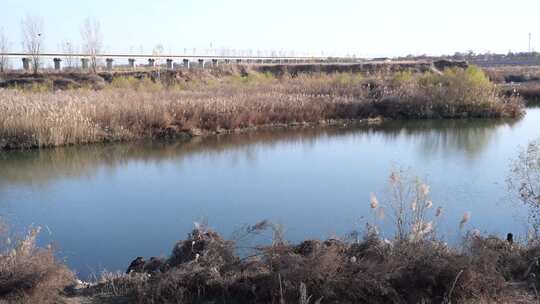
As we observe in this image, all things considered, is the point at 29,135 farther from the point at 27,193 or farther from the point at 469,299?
the point at 469,299

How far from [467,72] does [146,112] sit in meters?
13.6

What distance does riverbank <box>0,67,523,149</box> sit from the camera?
14750 millimetres

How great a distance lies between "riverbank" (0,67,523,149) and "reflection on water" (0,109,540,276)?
761mm

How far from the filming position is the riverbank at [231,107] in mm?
14750

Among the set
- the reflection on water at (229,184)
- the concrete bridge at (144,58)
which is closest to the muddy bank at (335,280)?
the reflection on water at (229,184)

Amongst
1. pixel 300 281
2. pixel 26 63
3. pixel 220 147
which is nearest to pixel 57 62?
pixel 26 63

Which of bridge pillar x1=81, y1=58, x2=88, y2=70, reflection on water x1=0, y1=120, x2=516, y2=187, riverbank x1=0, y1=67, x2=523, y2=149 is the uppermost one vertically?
bridge pillar x1=81, y1=58, x2=88, y2=70

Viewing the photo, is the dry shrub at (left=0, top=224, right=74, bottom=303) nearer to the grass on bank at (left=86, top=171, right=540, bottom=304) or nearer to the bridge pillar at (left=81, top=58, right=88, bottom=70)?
the grass on bank at (left=86, top=171, right=540, bottom=304)

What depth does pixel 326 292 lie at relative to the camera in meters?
3.91

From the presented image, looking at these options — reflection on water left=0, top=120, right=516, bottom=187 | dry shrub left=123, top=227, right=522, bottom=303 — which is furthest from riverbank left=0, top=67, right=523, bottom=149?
dry shrub left=123, top=227, right=522, bottom=303

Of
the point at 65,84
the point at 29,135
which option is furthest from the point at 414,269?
the point at 65,84

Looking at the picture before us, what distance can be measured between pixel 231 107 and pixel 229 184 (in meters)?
8.40

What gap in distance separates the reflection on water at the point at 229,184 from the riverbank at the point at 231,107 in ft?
2.50

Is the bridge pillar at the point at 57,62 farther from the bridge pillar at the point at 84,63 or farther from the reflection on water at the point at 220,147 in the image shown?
the reflection on water at the point at 220,147
